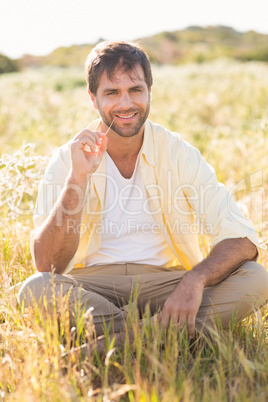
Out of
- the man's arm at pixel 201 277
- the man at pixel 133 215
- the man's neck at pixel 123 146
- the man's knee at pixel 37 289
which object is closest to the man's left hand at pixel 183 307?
the man's arm at pixel 201 277

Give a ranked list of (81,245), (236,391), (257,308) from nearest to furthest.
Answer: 1. (236,391)
2. (257,308)
3. (81,245)

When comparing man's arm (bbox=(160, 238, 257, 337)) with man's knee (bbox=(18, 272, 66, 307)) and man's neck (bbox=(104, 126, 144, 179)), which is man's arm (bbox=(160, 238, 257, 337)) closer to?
man's knee (bbox=(18, 272, 66, 307))

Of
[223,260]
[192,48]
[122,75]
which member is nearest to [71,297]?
[223,260]

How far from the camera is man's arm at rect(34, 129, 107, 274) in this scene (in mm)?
2621

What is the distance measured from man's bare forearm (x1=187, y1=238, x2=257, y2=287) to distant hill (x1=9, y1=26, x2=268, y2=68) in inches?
1465

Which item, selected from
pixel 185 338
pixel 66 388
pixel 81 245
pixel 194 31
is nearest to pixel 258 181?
pixel 81 245

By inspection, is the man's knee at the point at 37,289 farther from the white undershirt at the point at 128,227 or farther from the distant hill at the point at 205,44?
the distant hill at the point at 205,44

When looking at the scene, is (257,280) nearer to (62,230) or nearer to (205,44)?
(62,230)

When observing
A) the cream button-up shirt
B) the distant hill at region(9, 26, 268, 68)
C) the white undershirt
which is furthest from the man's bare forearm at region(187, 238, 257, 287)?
the distant hill at region(9, 26, 268, 68)

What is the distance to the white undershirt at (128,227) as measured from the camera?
290 cm

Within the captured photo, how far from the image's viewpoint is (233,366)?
7.05 feet

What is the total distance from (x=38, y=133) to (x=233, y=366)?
581 cm

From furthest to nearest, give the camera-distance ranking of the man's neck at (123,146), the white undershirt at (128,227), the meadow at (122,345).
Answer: the man's neck at (123,146)
the white undershirt at (128,227)
the meadow at (122,345)

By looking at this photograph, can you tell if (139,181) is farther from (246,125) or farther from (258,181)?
(246,125)
